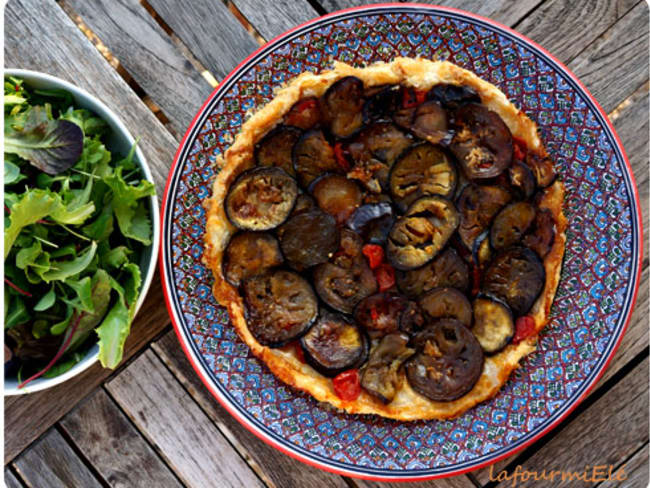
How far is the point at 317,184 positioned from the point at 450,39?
0.84 metres

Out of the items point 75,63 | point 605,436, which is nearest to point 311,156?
point 75,63

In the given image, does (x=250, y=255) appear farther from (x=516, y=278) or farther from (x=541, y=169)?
(x=541, y=169)

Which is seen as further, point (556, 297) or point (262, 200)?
point (556, 297)

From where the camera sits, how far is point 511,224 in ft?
7.73

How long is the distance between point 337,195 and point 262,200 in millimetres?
290

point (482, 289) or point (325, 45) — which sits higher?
point (325, 45)

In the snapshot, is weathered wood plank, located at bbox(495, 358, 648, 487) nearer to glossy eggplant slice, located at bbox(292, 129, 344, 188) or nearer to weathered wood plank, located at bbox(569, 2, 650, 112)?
weathered wood plank, located at bbox(569, 2, 650, 112)

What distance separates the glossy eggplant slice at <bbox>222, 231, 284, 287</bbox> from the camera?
7.76 ft

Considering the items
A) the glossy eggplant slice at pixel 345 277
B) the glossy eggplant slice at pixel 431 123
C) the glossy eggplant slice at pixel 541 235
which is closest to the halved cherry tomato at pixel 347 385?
the glossy eggplant slice at pixel 345 277

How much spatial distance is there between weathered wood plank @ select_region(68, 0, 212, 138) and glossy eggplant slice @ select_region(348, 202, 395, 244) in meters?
0.90

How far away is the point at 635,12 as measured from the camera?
8.87 ft

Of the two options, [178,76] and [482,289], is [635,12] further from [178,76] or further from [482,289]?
[178,76]

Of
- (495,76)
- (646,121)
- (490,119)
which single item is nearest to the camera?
(490,119)

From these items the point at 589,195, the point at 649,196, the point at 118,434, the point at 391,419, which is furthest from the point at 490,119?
the point at 118,434
